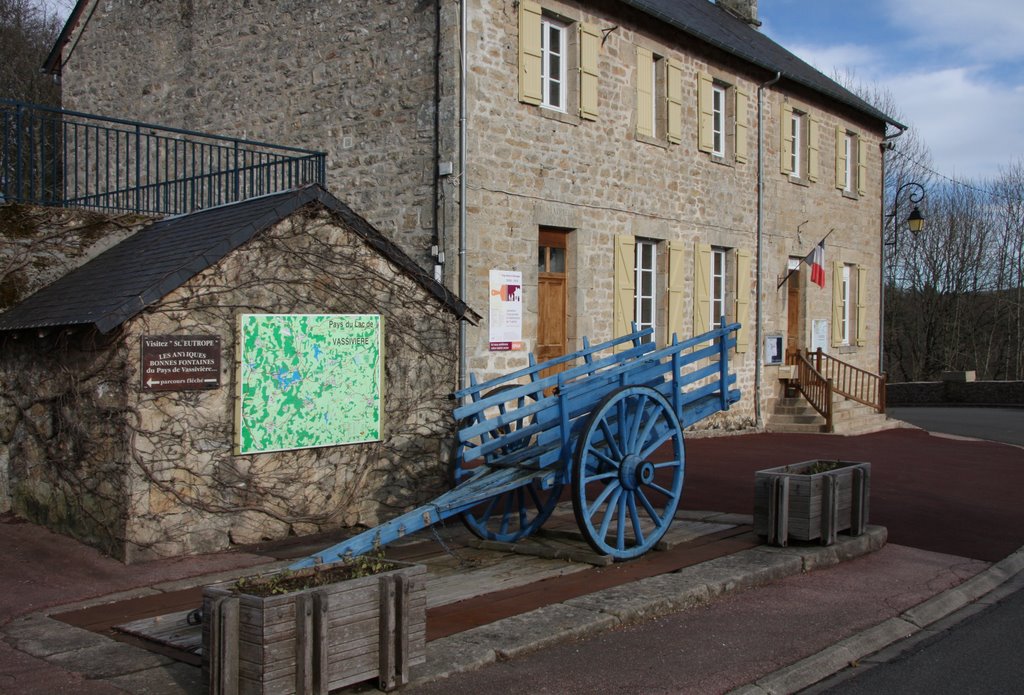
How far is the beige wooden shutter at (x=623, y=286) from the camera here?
48.6 ft

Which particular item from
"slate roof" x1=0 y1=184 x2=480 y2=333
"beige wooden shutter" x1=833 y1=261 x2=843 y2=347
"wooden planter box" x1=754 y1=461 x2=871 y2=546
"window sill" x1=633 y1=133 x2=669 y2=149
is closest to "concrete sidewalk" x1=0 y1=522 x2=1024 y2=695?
"wooden planter box" x1=754 y1=461 x2=871 y2=546

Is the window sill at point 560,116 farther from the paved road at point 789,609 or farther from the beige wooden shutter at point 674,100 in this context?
the paved road at point 789,609

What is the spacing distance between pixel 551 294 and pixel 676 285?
2.89m

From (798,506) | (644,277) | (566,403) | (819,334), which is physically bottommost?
(798,506)

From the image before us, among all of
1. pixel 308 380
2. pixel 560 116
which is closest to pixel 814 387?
pixel 560 116

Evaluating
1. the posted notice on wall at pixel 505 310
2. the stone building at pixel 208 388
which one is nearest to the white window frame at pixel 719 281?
the posted notice on wall at pixel 505 310

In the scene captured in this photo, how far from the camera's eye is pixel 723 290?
17.8 m

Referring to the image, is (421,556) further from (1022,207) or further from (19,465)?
(1022,207)

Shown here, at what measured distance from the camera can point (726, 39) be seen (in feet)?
58.4

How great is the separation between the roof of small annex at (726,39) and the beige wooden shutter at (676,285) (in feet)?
11.0

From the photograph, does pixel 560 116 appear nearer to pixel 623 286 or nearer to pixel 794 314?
pixel 623 286

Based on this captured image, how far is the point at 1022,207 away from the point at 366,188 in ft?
113

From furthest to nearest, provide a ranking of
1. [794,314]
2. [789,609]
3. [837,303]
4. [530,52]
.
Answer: [837,303], [794,314], [530,52], [789,609]

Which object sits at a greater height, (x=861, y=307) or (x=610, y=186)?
(x=610, y=186)
